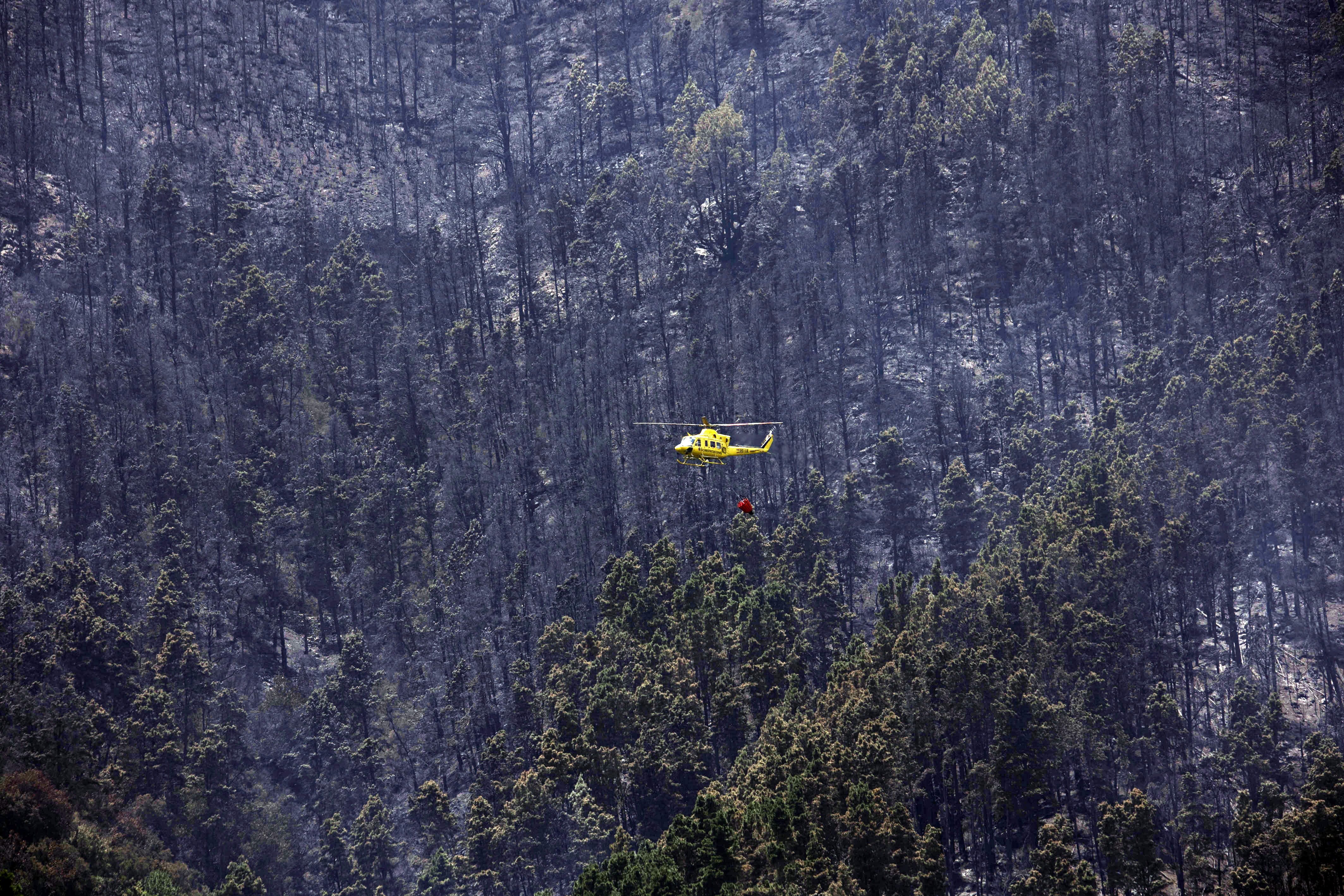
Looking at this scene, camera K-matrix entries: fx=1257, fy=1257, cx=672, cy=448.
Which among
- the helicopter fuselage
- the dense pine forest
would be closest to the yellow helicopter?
the helicopter fuselage

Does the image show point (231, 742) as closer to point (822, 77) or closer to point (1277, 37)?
point (822, 77)

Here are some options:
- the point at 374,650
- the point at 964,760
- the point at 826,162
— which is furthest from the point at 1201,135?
the point at 374,650

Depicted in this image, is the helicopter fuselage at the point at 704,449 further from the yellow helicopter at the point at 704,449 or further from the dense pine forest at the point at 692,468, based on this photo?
the dense pine forest at the point at 692,468

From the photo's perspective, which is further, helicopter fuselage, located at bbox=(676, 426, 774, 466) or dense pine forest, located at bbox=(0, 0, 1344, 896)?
dense pine forest, located at bbox=(0, 0, 1344, 896)

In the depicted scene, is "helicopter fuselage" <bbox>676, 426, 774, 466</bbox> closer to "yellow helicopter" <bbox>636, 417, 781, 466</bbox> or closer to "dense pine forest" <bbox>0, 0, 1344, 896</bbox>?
"yellow helicopter" <bbox>636, 417, 781, 466</bbox>

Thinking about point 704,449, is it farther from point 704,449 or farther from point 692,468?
point 692,468

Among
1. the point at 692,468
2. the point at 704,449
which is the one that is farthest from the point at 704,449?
the point at 692,468

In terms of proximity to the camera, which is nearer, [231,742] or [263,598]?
[231,742]

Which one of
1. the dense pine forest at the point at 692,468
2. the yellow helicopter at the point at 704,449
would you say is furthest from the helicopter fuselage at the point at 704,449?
the dense pine forest at the point at 692,468
